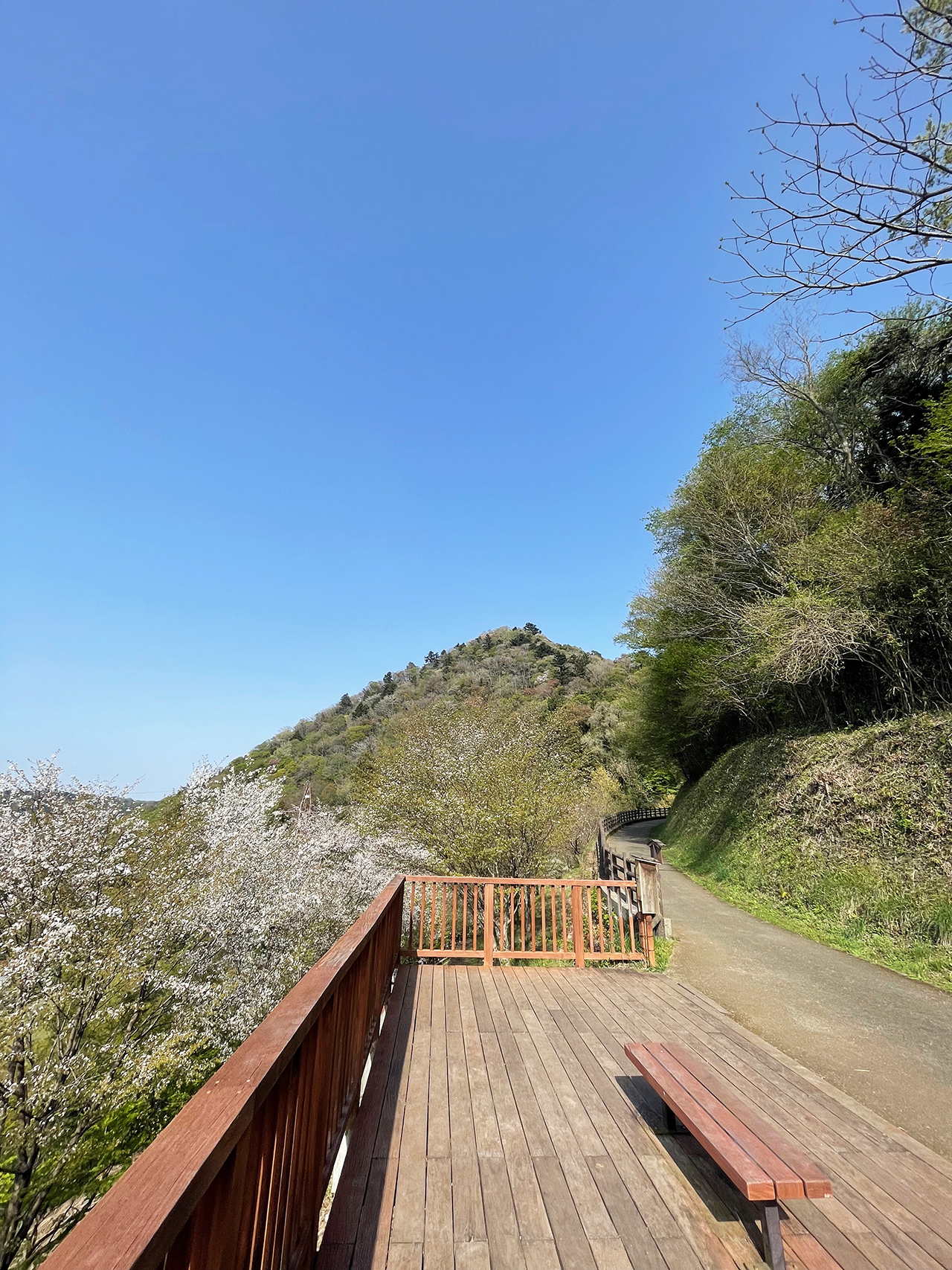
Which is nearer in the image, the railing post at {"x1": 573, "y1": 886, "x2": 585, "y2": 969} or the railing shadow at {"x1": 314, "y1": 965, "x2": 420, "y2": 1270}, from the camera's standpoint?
the railing shadow at {"x1": 314, "y1": 965, "x2": 420, "y2": 1270}

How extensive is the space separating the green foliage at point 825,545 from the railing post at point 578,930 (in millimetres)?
5456

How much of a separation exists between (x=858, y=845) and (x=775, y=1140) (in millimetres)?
6734

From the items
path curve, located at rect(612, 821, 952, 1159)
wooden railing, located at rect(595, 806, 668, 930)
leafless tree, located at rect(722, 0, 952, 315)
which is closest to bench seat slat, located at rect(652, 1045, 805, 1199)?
path curve, located at rect(612, 821, 952, 1159)

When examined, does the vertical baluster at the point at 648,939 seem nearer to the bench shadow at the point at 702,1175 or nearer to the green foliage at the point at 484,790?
the bench shadow at the point at 702,1175

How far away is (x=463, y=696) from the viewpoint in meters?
40.1

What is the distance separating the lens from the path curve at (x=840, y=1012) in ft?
10.6

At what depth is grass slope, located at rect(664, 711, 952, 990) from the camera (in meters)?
5.95

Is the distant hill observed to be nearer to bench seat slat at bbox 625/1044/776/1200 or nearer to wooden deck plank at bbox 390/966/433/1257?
wooden deck plank at bbox 390/966/433/1257

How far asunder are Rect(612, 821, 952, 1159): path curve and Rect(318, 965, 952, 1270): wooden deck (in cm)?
23

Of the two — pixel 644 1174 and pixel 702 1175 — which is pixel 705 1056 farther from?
pixel 644 1174

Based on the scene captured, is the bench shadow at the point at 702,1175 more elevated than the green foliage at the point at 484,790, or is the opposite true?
the green foliage at the point at 484,790

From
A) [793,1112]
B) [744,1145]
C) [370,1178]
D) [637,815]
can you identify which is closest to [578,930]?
[793,1112]

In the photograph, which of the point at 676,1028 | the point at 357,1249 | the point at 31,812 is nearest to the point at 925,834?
the point at 676,1028

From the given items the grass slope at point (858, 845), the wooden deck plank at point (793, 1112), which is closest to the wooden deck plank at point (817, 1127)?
the wooden deck plank at point (793, 1112)
